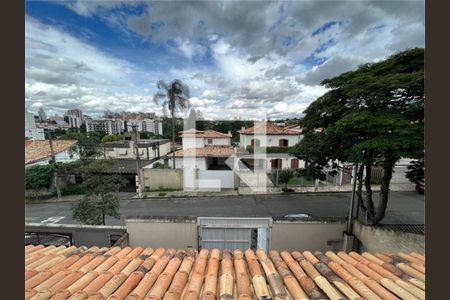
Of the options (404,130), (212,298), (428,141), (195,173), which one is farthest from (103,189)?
(404,130)

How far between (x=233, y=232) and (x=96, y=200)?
6.84m

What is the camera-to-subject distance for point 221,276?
2.49 meters

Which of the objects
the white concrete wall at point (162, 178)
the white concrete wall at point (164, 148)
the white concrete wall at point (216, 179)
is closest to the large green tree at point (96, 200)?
the white concrete wall at point (162, 178)

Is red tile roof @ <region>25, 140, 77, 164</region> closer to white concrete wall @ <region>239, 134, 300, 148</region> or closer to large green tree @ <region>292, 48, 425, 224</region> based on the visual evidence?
white concrete wall @ <region>239, 134, 300, 148</region>

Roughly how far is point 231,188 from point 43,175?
1586 cm

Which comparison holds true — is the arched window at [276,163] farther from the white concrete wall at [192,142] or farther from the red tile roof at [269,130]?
the white concrete wall at [192,142]

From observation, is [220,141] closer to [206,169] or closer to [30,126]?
[206,169]

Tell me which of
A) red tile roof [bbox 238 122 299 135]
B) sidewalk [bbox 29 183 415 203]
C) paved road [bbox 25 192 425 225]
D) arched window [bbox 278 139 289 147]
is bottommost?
paved road [bbox 25 192 425 225]

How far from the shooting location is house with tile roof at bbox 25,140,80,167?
65.4 feet

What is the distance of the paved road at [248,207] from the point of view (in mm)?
12883

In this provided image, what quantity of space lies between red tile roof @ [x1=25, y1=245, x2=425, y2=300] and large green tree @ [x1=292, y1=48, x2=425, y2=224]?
4.51 meters

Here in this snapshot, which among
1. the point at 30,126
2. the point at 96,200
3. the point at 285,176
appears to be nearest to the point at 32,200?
the point at 30,126

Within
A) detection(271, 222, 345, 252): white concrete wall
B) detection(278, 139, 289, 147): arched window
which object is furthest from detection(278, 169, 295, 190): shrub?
detection(271, 222, 345, 252): white concrete wall

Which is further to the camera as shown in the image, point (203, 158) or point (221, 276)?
point (203, 158)
